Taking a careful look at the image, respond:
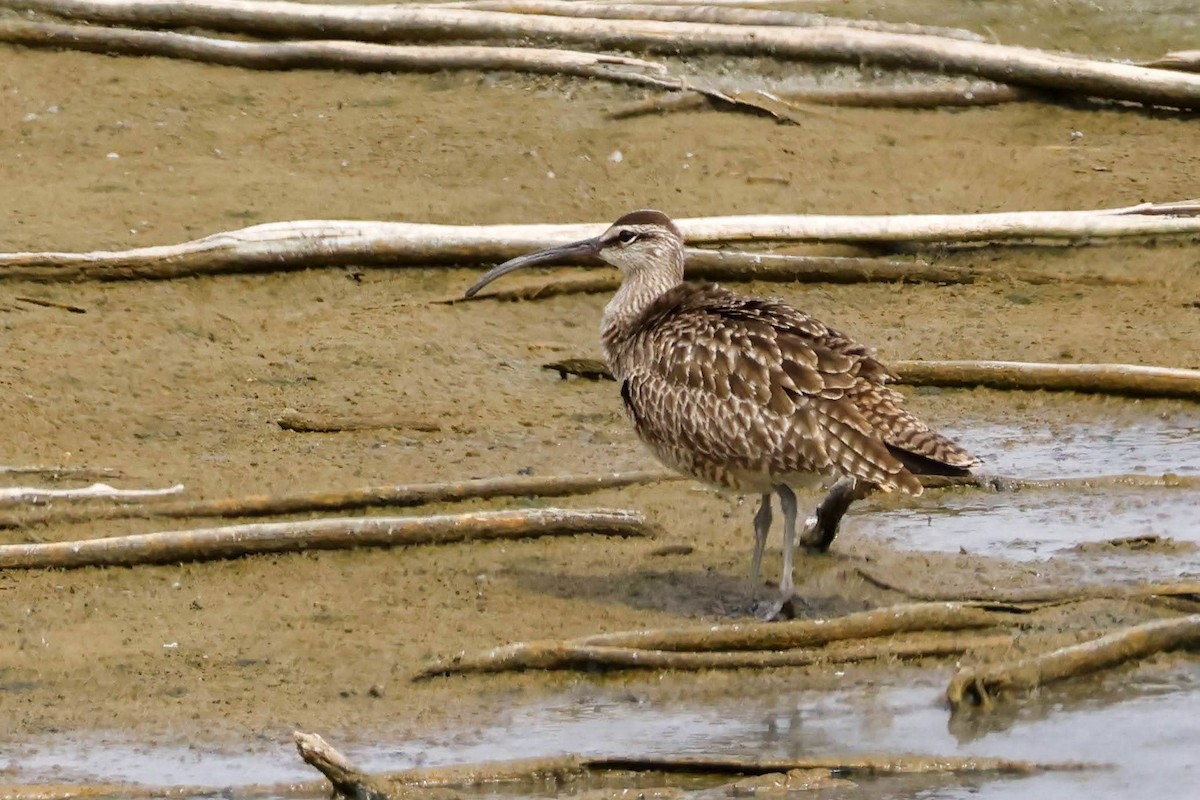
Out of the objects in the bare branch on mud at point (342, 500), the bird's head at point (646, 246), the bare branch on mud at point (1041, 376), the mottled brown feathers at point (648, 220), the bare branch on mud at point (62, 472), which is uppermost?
the mottled brown feathers at point (648, 220)

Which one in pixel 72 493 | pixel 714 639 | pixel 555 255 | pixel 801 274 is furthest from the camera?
pixel 801 274

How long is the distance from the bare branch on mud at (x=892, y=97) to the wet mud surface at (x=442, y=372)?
0.12m

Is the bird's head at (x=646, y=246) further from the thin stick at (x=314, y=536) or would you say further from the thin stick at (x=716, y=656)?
the thin stick at (x=716, y=656)

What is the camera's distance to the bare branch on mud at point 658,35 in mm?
13766

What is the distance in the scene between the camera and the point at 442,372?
1090 centimetres

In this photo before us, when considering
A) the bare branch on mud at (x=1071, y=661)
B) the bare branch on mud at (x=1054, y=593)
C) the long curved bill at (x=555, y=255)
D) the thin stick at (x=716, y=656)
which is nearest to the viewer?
the bare branch on mud at (x=1071, y=661)

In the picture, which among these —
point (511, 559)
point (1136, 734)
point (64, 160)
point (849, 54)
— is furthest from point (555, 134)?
point (1136, 734)

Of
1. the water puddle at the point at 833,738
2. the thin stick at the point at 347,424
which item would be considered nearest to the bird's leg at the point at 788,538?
the water puddle at the point at 833,738

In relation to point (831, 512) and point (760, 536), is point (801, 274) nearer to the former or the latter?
point (831, 512)

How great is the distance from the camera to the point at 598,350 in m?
11.4

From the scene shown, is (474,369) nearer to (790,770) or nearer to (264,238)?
(264,238)

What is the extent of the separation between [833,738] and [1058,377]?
12.9 feet

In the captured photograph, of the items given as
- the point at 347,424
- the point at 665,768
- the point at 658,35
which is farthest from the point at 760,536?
the point at 658,35

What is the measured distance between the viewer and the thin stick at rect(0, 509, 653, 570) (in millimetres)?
8344
